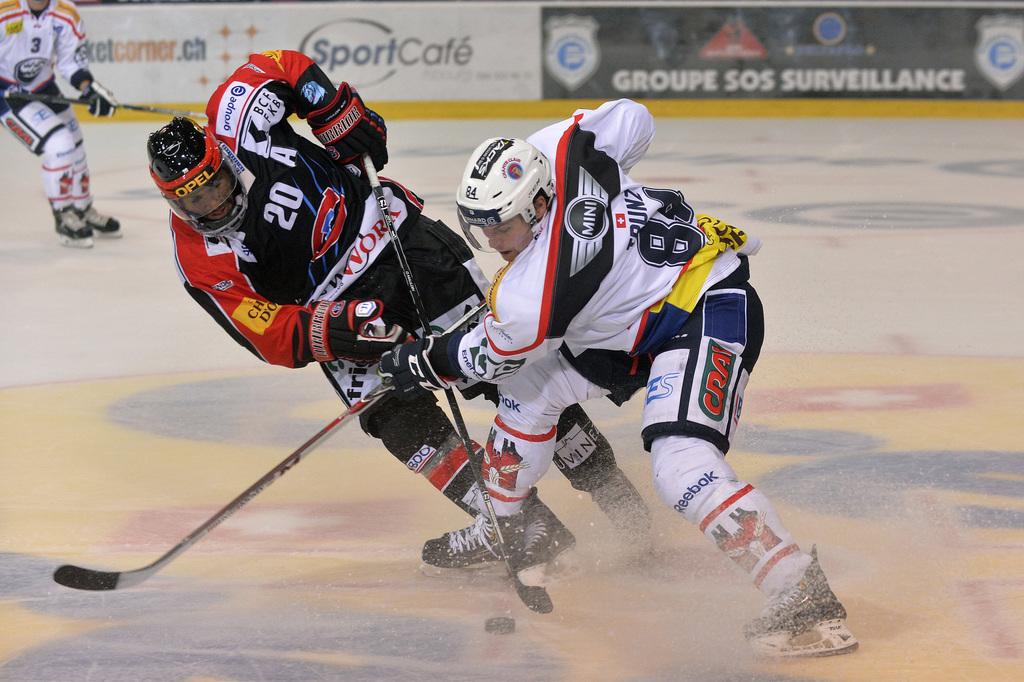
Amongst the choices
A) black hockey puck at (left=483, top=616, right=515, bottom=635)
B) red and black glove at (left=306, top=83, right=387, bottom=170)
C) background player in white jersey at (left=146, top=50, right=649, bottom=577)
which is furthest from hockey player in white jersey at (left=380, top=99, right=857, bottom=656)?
red and black glove at (left=306, top=83, right=387, bottom=170)

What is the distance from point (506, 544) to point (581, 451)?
298mm

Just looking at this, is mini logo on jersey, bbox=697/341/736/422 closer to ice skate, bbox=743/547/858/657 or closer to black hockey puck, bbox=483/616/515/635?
ice skate, bbox=743/547/858/657

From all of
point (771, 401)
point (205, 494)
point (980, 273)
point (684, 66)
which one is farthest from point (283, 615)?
point (684, 66)

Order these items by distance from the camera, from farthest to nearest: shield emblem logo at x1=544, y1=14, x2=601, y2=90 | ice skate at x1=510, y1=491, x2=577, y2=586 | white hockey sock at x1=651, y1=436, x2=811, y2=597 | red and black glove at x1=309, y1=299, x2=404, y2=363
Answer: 1. shield emblem logo at x1=544, y1=14, x2=601, y2=90
2. ice skate at x1=510, y1=491, x2=577, y2=586
3. red and black glove at x1=309, y1=299, x2=404, y2=363
4. white hockey sock at x1=651, y1=436, x2=811, y2=597

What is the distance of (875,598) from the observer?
9.06 feet

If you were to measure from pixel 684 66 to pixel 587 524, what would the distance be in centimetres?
797

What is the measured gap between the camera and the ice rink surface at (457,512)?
260cm

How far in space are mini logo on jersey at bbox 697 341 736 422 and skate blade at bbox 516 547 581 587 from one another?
62 cm

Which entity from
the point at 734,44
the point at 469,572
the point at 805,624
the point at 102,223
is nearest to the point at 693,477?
the point at 805,624

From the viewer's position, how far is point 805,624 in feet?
8.12

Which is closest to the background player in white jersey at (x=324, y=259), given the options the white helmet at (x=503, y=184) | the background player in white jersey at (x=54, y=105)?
the white helmet at (x=503, y=184)

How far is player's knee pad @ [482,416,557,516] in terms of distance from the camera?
2.88 meters

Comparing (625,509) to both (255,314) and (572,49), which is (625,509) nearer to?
(255,314)

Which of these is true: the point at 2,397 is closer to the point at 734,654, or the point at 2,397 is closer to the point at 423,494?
the point at 423,494
